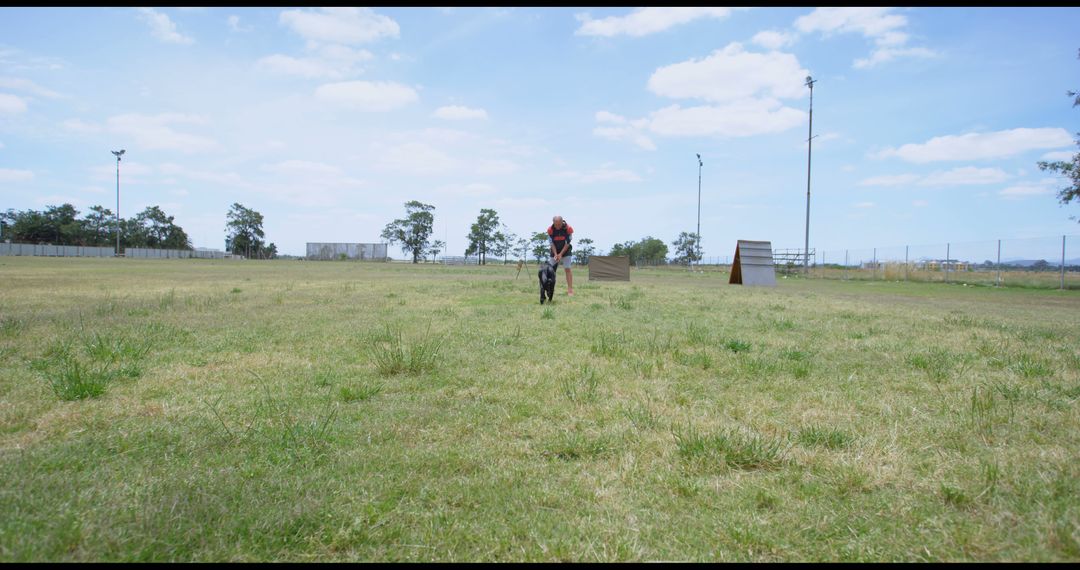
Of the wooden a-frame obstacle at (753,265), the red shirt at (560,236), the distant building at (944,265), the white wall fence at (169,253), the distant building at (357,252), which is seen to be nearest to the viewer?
the red shirt at (560,236)

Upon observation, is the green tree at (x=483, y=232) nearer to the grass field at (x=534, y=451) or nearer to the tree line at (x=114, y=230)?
the tree line at (x=114, y=230)

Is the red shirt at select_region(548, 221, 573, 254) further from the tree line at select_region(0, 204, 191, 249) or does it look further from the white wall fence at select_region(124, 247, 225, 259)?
the tree line at select_region(0, 204, 191, 249)

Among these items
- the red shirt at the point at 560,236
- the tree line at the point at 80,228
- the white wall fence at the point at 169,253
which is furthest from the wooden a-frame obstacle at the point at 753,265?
the tree line at the point at 80,228

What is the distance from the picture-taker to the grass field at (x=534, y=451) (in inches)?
75.4

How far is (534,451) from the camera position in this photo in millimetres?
2844

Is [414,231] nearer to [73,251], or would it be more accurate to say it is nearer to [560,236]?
[73,251]

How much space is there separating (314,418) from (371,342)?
109 inches

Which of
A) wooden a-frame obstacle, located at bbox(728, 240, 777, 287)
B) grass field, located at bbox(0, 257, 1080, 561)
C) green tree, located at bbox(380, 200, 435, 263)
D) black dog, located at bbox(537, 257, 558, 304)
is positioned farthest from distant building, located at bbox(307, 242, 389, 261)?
grass field, located at bbox(0, 257, 1080, 561)

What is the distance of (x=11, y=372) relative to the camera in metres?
4.34

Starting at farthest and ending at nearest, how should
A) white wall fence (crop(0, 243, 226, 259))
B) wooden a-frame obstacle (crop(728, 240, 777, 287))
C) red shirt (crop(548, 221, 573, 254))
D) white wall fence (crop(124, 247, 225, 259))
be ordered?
white wall fence (crop(124, 247, 225, 259))
white wall fence (crop(0, 243, 226, 259))
wooden a-frame obstacle (crop(728, 240, 777, 287))
red shirt (crop(548, 221, 573, 254))

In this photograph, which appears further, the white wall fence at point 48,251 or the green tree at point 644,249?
the green tree at point 644,249

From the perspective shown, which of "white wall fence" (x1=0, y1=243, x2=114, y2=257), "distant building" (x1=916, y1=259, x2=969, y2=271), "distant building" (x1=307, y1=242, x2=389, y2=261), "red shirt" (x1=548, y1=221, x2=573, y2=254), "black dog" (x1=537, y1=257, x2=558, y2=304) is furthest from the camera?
"distant building" (x1=307, y1=242, x2=389, y2=261)

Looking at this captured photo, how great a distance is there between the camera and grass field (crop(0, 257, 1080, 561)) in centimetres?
192
